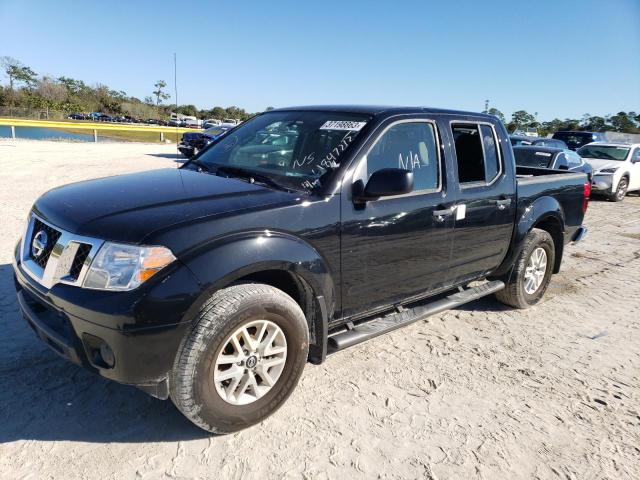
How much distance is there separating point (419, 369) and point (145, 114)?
8830cm

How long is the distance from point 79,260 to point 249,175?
129 cm

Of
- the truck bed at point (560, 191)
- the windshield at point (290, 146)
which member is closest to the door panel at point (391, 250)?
the windshield at point (290, 146)

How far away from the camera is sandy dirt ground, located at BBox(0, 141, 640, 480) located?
8.41ft

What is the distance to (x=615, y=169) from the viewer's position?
44.7ft

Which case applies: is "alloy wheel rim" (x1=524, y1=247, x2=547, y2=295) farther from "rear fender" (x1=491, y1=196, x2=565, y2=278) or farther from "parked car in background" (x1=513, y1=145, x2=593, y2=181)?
"parked car in background" (x1=513, y1=145, x2=593, y2=181)

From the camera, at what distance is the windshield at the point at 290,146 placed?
10.7 ft

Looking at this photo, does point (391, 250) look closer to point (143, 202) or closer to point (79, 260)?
point (143, 202)

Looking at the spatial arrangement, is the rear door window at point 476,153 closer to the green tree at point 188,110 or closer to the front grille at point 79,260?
the front grille at point 79,260

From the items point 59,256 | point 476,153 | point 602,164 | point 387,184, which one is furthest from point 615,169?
point 59,256

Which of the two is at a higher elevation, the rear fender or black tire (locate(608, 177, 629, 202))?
the rear fender

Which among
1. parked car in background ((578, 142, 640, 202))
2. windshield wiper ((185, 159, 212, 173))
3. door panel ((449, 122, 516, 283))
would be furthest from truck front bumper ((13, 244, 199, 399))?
parked car in background ((578, 142, 640, 202))

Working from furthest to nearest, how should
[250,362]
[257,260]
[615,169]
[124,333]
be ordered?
[615,169] → [250,362] → [257,260] → [124,333]

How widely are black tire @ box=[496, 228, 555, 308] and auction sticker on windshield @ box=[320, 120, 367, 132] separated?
2.28 meters

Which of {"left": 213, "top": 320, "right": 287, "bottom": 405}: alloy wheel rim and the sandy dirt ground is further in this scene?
{"left": 213, "top": 320, "right": 287, "bottom": 405}: alloy wheel rim
